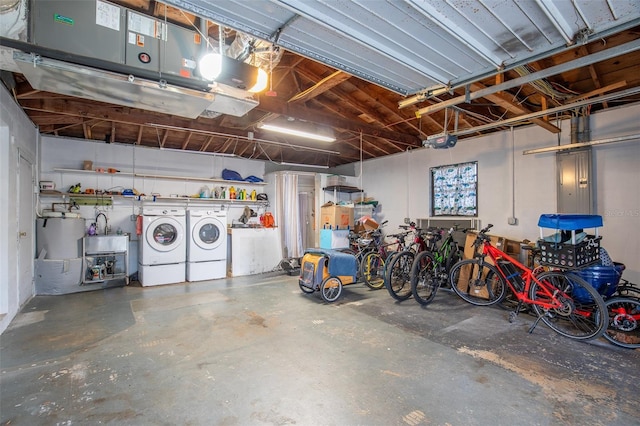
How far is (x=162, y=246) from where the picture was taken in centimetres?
573

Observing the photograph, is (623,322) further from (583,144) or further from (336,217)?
(336,217)

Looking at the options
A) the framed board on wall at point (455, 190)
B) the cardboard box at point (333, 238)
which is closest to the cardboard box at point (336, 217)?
the cardboard box at point (333, 238)

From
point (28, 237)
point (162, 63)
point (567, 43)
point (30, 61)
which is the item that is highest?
point (162, 63)

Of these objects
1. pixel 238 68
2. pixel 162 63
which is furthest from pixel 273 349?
pixel 162 63

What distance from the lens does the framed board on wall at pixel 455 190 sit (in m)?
6.12

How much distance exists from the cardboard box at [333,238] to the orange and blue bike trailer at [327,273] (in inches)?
85.0

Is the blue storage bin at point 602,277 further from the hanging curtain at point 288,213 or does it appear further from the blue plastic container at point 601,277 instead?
the hanging curtain at point 288,213

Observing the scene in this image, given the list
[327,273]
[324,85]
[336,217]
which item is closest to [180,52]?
[324,85]

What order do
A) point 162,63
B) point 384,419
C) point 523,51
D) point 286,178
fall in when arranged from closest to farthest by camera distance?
1. point 523,51
2. point 384,419
3. point 162,63
4. point 286,178

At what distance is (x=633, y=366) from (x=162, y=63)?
5195 millimetres

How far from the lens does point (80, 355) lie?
9.29 ft

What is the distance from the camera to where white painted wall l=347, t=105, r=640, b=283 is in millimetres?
4258

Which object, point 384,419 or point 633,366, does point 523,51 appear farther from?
point 633,366

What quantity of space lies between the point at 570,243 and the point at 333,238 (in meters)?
4.49
